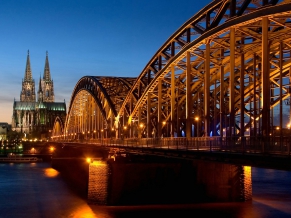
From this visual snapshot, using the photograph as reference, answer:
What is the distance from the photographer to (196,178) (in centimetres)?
5016

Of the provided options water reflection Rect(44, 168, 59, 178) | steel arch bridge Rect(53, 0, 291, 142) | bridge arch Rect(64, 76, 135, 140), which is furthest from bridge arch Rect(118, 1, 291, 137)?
water reflection Rect(44, 168, 59, 178)

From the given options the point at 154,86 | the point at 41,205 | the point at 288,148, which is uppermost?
the point at 154,86

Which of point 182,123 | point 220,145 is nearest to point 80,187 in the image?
point 182,123

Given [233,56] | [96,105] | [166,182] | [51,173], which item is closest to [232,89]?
[233,56]

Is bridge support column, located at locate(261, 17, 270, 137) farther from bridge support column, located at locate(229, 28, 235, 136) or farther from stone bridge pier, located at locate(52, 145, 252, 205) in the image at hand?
stone bridge pier, located at locate(52, 145, 252, 205)

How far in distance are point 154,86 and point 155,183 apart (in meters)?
12.9

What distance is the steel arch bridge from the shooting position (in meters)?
34.8

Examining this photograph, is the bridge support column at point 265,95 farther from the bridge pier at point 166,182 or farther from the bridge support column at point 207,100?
the bridge pier at point 166,182

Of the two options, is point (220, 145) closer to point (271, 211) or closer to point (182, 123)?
point (271, 211)

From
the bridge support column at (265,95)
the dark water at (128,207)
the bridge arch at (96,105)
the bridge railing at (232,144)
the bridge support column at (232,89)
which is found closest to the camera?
the bridge railing at (232,144)

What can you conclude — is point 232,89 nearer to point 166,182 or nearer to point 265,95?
point 265,95

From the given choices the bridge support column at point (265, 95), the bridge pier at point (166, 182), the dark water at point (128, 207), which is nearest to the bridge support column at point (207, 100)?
the dark water at point (128, 207)

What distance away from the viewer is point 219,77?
188ft

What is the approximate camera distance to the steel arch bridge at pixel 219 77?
34844mm
